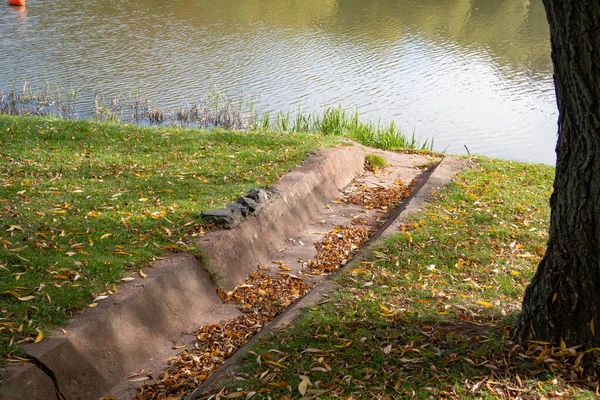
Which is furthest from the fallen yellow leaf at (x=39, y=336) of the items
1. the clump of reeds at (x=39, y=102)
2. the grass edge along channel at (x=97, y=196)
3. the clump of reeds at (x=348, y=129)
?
the clump of reeds at (x=39, y=102)

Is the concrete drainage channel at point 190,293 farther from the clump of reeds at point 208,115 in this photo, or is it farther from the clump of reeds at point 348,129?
the clump of reeds at point 208,115

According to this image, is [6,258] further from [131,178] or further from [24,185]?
[131,178]

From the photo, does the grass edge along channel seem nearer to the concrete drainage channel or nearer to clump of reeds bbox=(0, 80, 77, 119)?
the concrete drainage channel

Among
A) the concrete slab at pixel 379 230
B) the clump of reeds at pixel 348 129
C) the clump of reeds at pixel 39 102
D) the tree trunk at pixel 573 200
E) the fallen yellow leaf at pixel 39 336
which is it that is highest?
the tree trunk at pixel 573 200

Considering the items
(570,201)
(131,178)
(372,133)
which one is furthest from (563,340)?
(372,133)

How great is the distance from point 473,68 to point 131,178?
14.6 metres

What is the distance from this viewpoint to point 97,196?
7.07 meters

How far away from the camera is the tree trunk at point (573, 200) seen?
377 centimetres

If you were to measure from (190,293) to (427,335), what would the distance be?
211 centimetres

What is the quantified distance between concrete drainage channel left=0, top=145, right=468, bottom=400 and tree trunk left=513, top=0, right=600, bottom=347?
75.4 inches

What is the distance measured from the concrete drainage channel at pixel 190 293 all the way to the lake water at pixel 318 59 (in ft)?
19.7

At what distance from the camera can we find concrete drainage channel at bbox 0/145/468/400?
4.37 meters

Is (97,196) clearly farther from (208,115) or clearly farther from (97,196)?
(208,115)

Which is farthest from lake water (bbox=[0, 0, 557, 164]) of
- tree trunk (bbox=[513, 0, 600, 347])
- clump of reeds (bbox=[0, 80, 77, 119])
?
tree trunk (bbox=[513, 0, 600, 347])
